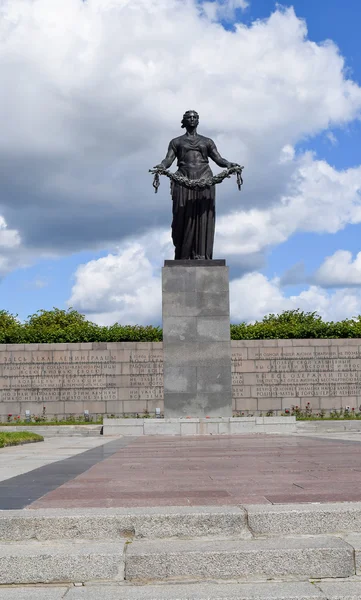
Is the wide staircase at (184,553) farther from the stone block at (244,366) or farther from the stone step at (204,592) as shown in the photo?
the stone block at (244,366)

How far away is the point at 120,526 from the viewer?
450 centimetres

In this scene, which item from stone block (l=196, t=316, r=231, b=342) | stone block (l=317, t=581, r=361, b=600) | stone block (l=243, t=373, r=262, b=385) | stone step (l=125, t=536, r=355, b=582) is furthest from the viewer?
stone block (l=243, t=373, r=262, b=385)

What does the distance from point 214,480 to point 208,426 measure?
32.8 ft

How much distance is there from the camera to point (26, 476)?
7391 millimetres

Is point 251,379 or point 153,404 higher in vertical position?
point 251,379

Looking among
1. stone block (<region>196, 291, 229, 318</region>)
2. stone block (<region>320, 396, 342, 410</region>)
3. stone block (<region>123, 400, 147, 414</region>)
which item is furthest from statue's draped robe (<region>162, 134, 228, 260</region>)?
stone block (<region>320, 396, 342, 410</region>)

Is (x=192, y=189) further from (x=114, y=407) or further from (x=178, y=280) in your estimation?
(x=114, y=407)

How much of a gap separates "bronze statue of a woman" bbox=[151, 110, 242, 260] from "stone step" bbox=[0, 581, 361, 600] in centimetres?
1452

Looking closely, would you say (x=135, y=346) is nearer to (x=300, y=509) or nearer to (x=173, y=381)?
(x=173, y=381)

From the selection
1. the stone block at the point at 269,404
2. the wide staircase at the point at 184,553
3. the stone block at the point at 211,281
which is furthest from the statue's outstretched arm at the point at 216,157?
the wide staircase at the point at 184,553

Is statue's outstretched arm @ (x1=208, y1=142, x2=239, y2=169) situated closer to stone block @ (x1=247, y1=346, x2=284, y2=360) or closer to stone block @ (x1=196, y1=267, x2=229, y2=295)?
stone block @ (x1=196, y1=267, x2=229, y2=295)

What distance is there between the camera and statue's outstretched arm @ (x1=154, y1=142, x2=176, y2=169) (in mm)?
18136

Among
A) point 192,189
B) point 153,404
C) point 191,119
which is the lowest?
point 153,404

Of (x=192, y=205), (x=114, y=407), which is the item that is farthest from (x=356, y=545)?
(x=114, y=407)
